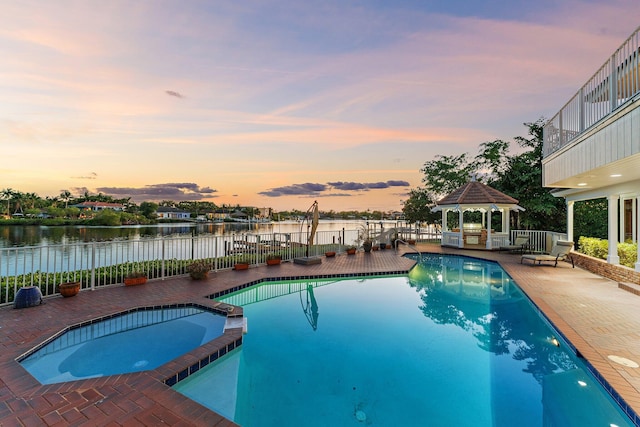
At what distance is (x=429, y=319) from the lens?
5.45m

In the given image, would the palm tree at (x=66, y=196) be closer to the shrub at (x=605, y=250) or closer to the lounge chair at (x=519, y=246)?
the lounge chair at (x=519, y=246)

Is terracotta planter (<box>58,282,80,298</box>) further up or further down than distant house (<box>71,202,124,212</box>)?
further down

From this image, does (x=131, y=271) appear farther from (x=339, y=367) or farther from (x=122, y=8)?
(x=122, y=8)

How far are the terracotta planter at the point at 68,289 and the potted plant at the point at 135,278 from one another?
1004 millimetres

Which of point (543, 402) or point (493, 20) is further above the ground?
point (493, 20)

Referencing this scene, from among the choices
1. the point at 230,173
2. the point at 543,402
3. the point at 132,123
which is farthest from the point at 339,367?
the point at 230,173

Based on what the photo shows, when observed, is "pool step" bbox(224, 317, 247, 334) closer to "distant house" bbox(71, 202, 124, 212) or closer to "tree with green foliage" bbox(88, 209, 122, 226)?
"tree with green foliage" bbox(88, 209, 122, 226)

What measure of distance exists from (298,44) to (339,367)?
33.0 ft

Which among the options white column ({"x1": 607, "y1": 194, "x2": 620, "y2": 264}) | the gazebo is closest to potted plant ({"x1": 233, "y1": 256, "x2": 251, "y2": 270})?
white column ({"x1": 607, "y1": 194, "x2": 620, "y2": 264})

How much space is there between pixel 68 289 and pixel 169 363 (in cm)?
408

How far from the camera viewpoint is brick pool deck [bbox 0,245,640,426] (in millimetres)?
2402

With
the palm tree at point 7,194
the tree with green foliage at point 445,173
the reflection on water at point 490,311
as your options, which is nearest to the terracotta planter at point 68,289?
the reflection on water at point 490,311

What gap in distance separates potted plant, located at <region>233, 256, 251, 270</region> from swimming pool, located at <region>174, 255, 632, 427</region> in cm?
237

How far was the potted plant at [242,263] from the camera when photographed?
885 centimetres
